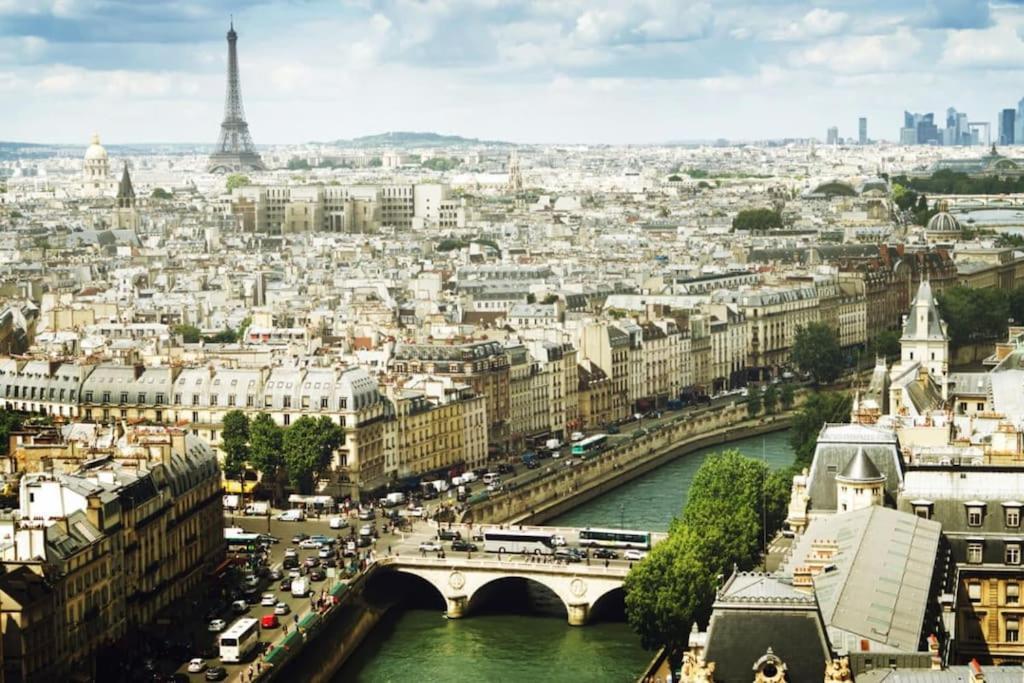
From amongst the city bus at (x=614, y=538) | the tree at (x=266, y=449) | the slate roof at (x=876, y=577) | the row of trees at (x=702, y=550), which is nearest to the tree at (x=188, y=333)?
the tree at (x=266, y=449)

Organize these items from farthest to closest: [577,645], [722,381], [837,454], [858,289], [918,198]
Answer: [918,198] → [858,289] → [722,381] → [577,645] → [837,454]

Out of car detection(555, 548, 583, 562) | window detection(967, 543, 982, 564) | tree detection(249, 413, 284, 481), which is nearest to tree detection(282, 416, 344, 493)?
tree detection(249, 413, 284, 481)

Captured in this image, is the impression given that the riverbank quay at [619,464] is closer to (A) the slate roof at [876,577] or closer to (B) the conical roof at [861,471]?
(B) the conical roof at [861,471]

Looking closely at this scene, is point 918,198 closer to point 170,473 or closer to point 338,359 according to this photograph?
point 338,359

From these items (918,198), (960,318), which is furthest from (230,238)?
(960,318)

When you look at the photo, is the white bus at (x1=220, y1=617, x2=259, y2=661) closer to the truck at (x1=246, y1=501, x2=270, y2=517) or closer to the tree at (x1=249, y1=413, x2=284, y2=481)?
the truck at (x1=246, y1=501, x2=270, y2=517)

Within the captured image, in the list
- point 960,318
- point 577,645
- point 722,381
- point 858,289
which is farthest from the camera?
point 858,289

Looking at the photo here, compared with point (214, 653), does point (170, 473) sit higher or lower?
higher
